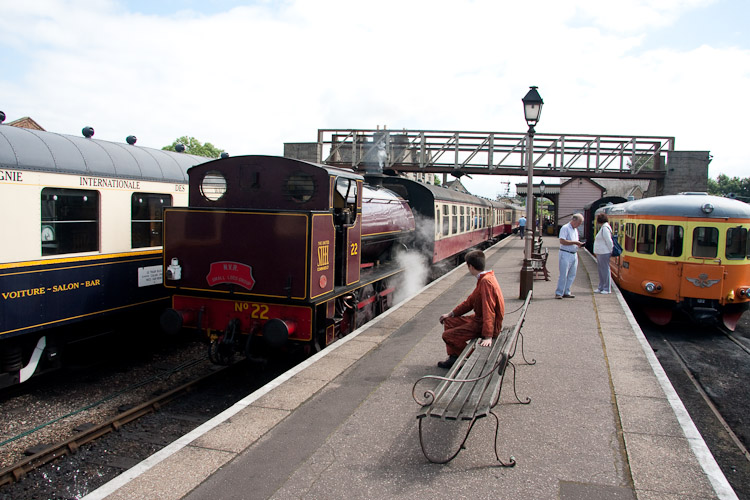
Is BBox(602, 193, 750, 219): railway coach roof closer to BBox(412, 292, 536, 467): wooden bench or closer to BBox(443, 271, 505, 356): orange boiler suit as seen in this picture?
BBox(443, 271, 505, 356): orange boiler suit

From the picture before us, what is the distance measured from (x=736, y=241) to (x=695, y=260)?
0.75 meters

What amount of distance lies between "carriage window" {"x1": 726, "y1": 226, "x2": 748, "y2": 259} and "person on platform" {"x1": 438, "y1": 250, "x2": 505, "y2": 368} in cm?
647

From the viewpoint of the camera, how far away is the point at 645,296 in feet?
32.5

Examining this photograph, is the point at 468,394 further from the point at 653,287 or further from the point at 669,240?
the point at 669,240

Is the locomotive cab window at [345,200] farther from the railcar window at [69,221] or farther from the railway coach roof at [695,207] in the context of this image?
the railway coach roof at [695,207]

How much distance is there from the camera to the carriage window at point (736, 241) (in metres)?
9.20

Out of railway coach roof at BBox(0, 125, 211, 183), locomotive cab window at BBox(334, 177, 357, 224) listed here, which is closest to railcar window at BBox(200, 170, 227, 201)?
railway coach roof at BBox(0, 125, 211, 183)

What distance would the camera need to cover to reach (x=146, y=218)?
7.40 meters

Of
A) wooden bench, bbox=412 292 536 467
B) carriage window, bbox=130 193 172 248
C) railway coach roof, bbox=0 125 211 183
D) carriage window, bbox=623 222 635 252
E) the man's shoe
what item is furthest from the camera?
carriage window, bbox=623 222 635 252

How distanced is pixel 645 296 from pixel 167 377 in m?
8.66

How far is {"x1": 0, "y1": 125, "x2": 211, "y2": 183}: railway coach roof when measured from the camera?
5.48 metres

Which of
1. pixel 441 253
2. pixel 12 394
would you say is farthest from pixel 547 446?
pixel 441 253

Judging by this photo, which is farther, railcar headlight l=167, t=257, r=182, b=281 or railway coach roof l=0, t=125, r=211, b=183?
railcar headlight l=167, t=257, r=182, b=281

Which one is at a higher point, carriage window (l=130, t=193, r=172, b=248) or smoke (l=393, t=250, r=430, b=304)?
carriage window (l=130, t=193, r=172, b=248)
